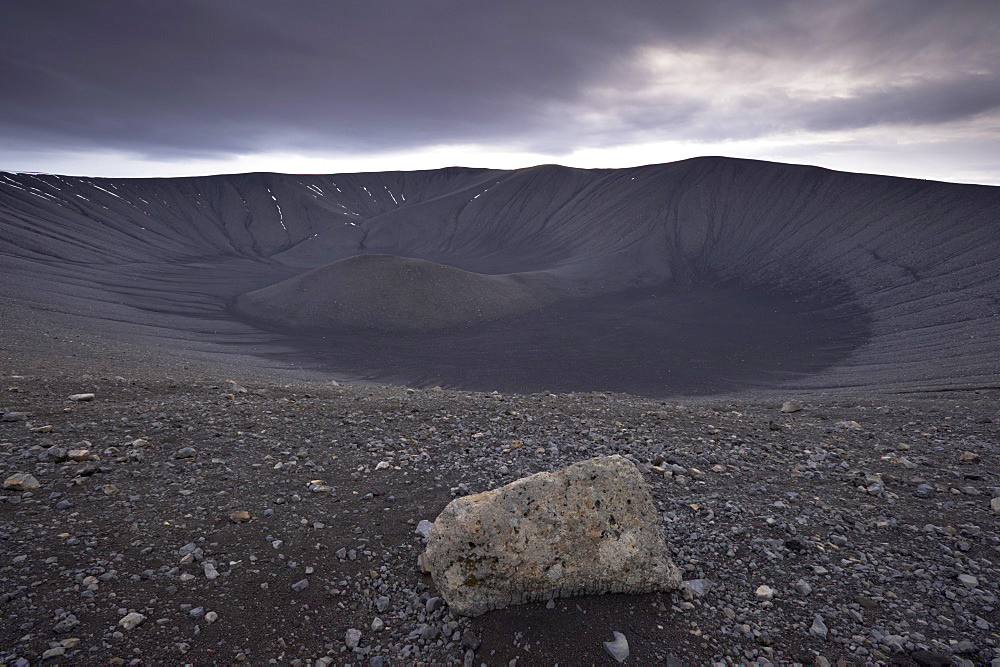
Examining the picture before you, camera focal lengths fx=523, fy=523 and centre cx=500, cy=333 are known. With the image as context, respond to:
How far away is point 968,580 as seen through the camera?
4160mm

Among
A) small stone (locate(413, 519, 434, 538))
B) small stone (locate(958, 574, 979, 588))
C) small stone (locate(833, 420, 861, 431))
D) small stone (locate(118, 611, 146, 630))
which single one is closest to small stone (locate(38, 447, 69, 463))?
small stone (locate(118, 611, 146, 630))

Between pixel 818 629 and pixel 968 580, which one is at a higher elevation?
pixel 968 580

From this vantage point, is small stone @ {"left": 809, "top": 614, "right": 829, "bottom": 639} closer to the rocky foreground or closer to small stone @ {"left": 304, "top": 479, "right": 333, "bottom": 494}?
the rocky foreground

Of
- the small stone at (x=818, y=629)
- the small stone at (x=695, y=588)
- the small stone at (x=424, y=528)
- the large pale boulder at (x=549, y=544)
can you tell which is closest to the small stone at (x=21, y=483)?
the small stone at (x=424, y=528)

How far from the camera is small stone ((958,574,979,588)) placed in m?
4.12

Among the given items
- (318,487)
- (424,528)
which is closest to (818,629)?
(424,528)

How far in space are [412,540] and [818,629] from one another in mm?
3248

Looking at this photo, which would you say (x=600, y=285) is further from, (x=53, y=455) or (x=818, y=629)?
(x=818, y=629)

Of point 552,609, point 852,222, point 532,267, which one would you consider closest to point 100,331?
point 552,609

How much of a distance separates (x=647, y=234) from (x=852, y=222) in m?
19.7

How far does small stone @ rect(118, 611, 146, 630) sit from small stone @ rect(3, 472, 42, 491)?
2355 millimetres

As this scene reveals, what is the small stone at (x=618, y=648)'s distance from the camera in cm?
344

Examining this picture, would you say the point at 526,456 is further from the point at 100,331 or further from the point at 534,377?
the point at 100,331

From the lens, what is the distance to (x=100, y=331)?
25969 millimetres
